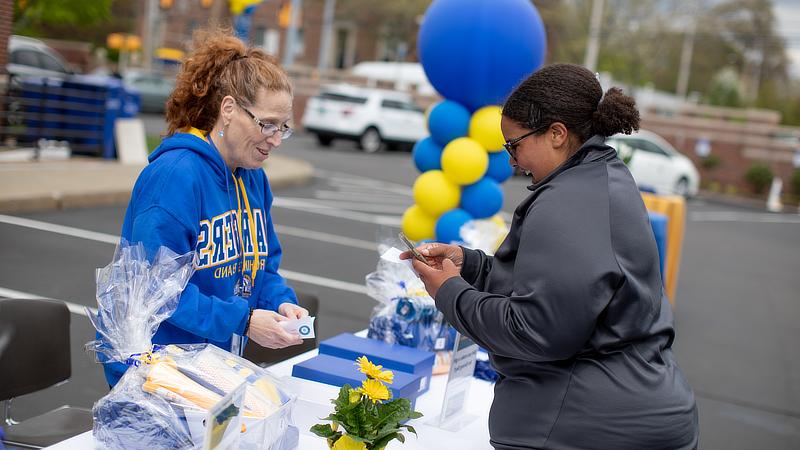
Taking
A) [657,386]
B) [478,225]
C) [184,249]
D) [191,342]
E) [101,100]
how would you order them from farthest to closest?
1. [101,100]
2. [478,225]
3. [191,342]
4. [184,249]
5. [657,386]

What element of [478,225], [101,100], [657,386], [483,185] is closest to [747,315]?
[483,185]

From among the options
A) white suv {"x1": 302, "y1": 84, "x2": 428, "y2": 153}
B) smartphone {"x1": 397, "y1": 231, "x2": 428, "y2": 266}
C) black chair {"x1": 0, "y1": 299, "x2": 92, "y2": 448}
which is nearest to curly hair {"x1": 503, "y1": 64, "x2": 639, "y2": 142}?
smartphone {"x1": 397, "y1": 231, "x2": 428, "y2": 266}

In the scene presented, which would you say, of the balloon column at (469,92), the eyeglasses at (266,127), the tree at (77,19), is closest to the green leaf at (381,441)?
the eyeglasses at (266,127)

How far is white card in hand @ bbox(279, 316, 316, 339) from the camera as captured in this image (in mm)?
2369

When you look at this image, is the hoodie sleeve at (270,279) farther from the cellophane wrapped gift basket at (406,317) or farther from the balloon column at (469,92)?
the balloon column at (469,92)

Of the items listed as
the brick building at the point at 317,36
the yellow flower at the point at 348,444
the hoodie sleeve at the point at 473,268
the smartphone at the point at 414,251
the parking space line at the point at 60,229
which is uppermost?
the brick building at the point at 317,36

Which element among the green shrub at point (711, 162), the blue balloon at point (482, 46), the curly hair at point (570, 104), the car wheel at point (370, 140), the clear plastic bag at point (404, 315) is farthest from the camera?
the green shrub at point (711, 162)

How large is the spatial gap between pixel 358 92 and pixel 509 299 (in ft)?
80.7

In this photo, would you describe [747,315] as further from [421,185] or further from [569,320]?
[569,320]

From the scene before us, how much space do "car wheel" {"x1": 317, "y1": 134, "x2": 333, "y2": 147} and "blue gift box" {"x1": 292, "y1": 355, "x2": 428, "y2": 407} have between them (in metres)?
23.3

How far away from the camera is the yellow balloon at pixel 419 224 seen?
21.2 ft

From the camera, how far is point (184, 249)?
2.38 m

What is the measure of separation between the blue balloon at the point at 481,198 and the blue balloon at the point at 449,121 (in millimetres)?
419

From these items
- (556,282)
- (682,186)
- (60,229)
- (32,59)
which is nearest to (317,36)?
(32,59)
